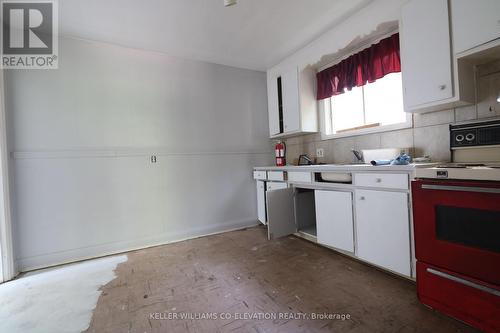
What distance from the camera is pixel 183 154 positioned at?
303cm

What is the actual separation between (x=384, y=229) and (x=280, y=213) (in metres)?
1.17

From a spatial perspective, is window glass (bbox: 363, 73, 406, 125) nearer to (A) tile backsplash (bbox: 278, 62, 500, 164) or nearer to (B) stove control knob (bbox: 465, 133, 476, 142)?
(A) tile backsplash (bbox: 278, 62, 500, 164)

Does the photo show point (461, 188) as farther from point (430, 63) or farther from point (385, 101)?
point (385, 101)

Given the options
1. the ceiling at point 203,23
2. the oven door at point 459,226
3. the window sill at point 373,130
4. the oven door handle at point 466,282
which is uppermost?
the ceiling at point 203,23

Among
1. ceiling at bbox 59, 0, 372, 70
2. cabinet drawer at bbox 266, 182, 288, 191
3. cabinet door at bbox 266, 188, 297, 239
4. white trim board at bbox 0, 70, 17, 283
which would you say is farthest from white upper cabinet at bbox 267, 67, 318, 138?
white trim board at bbox 0, 70, 17, 283

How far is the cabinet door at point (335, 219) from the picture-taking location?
2.07 meters

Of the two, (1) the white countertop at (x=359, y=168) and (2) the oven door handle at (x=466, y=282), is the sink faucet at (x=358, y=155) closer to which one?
(1) the white countertop at (x=359, y=168)

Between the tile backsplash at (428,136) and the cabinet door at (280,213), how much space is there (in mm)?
740

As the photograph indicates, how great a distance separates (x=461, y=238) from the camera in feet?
4.18

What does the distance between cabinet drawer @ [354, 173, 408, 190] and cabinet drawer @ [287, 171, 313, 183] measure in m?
0.56

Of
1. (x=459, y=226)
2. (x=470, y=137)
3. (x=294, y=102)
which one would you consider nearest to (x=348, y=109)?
(x=294, y=102)

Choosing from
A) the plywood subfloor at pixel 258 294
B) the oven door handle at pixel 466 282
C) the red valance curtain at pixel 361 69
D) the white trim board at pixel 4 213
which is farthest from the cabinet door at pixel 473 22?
the white trim board at pixel 4 213

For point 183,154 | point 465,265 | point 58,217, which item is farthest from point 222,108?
point 465,265

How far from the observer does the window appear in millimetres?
2248
